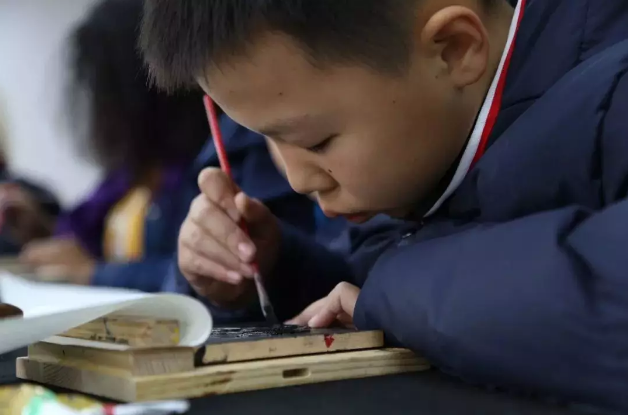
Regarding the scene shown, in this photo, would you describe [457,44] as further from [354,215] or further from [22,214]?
[22,214]

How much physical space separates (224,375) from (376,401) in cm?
9

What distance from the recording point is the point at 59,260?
154 cm

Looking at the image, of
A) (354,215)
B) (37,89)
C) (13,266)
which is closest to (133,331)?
(354,215)

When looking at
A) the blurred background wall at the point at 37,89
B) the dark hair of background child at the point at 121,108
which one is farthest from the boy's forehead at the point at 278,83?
the blurred background wall at the point at 37,89

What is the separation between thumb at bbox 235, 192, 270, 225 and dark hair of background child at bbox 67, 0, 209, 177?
64 cm

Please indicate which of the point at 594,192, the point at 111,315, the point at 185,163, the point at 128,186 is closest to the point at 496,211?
the point at 594,192

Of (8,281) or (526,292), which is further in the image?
(8,281)

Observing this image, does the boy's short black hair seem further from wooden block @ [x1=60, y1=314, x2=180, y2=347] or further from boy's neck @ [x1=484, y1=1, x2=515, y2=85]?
wooden block @ [x1=60, y1=314, x2=180, y2=347]

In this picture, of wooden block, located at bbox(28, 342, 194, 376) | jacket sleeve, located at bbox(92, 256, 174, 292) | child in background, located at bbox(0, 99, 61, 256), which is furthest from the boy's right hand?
child in background, located at bbox(0, 99, 61, 256)

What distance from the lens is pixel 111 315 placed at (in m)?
0.45

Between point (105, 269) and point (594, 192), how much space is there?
1159 millimetres

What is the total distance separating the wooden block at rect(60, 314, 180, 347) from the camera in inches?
17.0

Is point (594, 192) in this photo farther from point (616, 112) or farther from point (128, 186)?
point (128, 186)

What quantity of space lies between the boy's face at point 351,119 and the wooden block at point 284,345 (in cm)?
15
